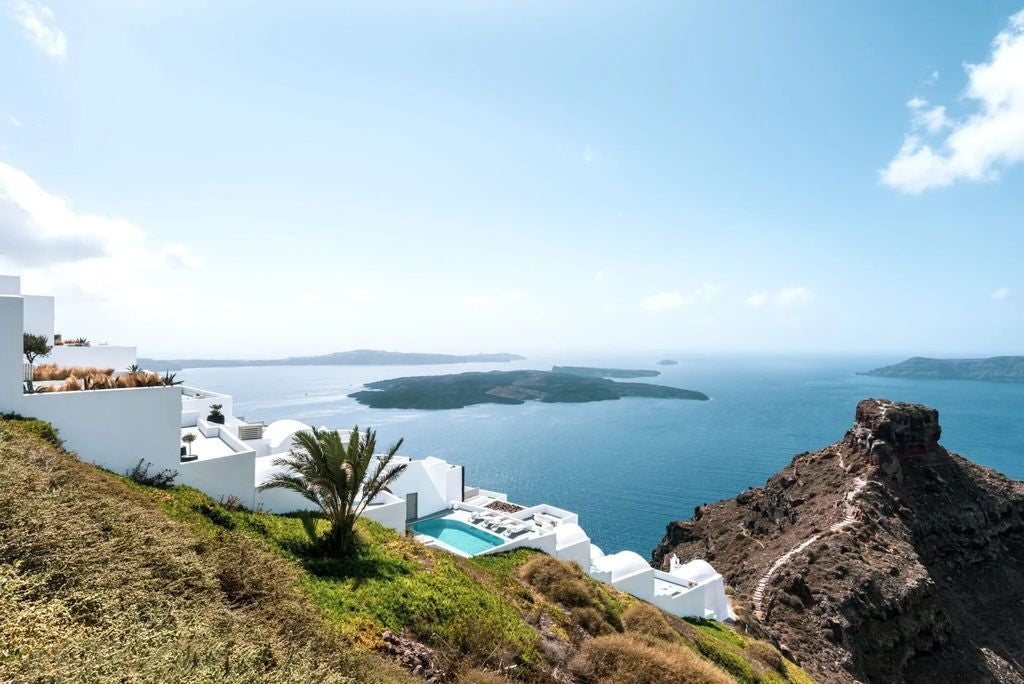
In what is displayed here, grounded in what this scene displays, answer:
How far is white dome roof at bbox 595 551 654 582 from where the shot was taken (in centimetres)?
2081

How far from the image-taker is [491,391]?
16325 cm

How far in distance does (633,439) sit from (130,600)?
98950 mm

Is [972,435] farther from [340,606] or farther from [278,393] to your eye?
[278,393]

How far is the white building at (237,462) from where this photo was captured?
10.9 meters

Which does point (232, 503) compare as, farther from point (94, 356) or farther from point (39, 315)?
point (39, 315)

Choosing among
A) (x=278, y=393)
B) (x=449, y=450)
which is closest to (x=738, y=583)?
(x=449, y=450)

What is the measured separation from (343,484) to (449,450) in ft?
257

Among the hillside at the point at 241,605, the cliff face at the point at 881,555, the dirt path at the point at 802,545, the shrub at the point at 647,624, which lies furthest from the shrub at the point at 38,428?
the dirt path at the point at 802,545

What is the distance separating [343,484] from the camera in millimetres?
12273

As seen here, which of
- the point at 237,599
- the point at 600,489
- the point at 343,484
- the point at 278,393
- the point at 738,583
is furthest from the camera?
the point at 278,393

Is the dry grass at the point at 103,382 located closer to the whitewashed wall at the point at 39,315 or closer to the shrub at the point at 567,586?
the whitewashed wall at the point at 39,315

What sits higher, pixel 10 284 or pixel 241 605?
pixel 10 284

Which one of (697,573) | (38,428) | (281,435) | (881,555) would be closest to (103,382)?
(38,428)

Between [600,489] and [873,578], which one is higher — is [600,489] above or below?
below
